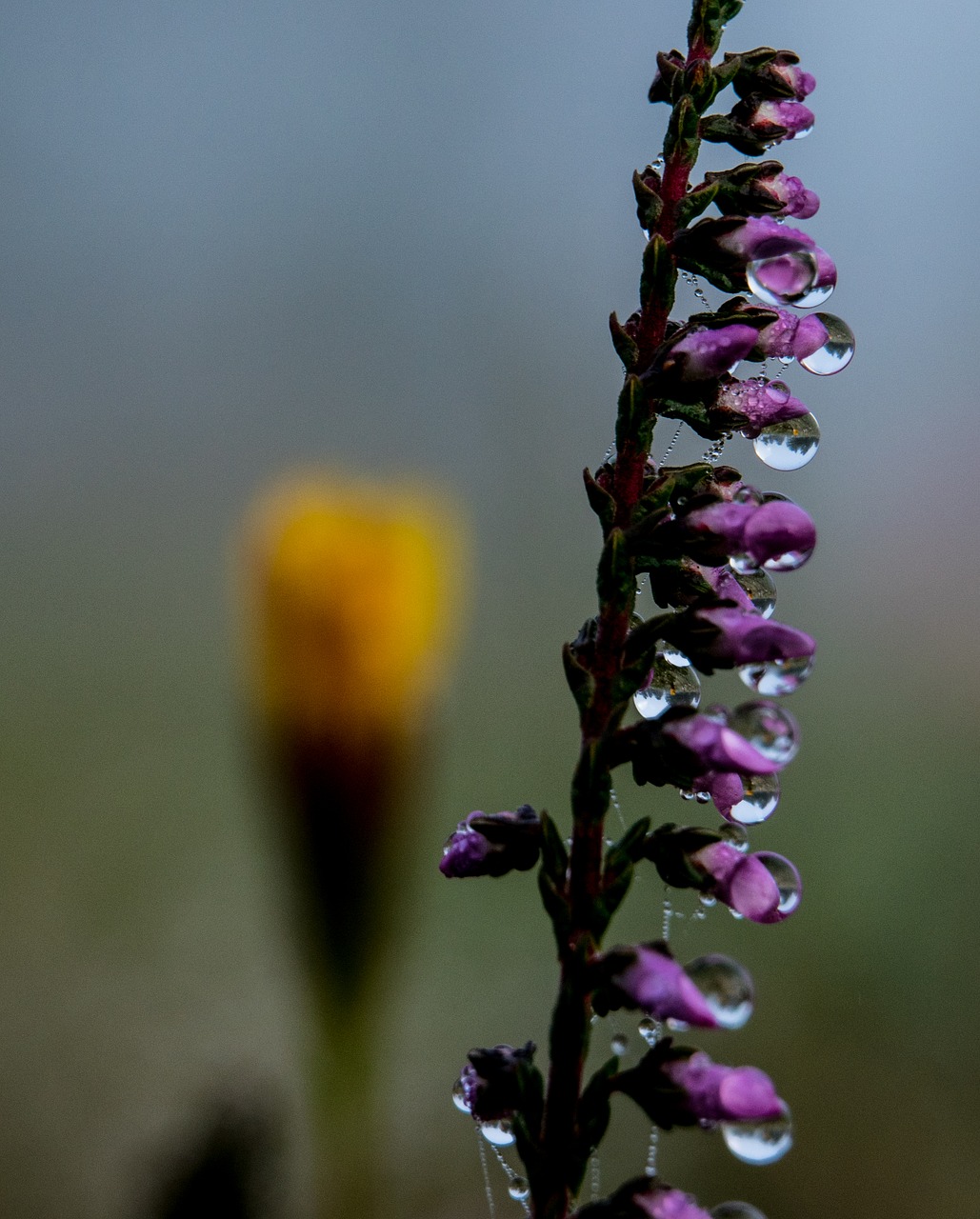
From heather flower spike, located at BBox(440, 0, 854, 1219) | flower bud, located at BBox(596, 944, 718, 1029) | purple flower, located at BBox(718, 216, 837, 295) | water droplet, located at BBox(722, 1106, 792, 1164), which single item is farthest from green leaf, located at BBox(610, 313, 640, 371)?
water droplet, located at BBox(722, 1106, 792, 1164)

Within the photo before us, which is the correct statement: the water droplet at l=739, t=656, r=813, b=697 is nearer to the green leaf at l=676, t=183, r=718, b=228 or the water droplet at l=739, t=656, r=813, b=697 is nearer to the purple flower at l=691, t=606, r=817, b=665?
the purple flower at l=691, t=606, r=817, b=665

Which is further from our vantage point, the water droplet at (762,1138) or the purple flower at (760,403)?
the purple flower at (760,403)

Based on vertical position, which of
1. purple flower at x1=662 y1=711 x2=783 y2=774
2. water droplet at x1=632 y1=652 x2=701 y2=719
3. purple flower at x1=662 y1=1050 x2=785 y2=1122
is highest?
water droplet at x1=632 y1=652 x2=701 y2=719

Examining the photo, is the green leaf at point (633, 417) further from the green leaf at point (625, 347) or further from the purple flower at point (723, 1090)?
the purple flower at point (723, 1090)

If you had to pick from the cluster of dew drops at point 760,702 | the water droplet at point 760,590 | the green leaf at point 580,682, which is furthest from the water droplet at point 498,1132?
the water droplet at point 760,590

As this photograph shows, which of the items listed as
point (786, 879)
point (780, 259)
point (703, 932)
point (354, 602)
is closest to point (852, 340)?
point (780, 259)

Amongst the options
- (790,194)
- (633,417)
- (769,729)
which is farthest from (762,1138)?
(790,194)
